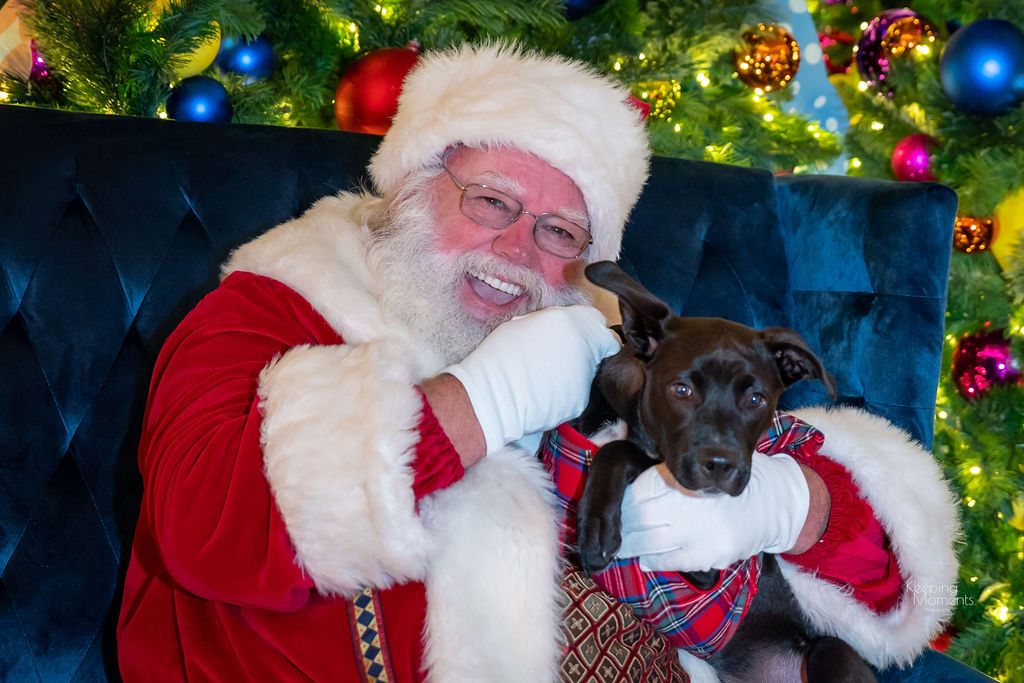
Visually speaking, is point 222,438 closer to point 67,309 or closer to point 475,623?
point 475,623

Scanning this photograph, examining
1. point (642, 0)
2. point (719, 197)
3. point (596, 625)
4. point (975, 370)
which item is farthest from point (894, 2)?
point (596, 625)

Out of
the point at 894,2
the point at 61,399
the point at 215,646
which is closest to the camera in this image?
the point at 215,646

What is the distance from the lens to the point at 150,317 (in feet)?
6.81

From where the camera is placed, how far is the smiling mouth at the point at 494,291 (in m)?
1.98

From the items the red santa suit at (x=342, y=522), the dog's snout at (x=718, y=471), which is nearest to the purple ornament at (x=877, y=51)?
the red santa suit at (x=342, y=522)

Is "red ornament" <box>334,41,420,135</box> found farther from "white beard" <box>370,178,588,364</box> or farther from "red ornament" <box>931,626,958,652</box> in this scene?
"red ornament" <box>931,626,958,652</box>

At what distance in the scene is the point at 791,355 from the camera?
1740 mm

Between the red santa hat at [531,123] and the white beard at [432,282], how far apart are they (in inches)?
6.8

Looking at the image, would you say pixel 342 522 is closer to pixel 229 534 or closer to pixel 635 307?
pixel 229 534

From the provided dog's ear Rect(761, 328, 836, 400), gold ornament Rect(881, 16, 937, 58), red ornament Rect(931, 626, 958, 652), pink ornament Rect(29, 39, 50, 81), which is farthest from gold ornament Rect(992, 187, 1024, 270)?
pink ornament Rect(29, 39, 50, 81)

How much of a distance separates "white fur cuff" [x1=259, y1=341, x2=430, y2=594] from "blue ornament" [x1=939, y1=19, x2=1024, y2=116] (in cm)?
251

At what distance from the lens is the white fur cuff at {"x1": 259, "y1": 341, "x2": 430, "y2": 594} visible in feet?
4.42

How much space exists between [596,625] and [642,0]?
268 centimetres

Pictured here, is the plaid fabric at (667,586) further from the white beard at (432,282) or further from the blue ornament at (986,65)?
the blue ornament at (986,65)
